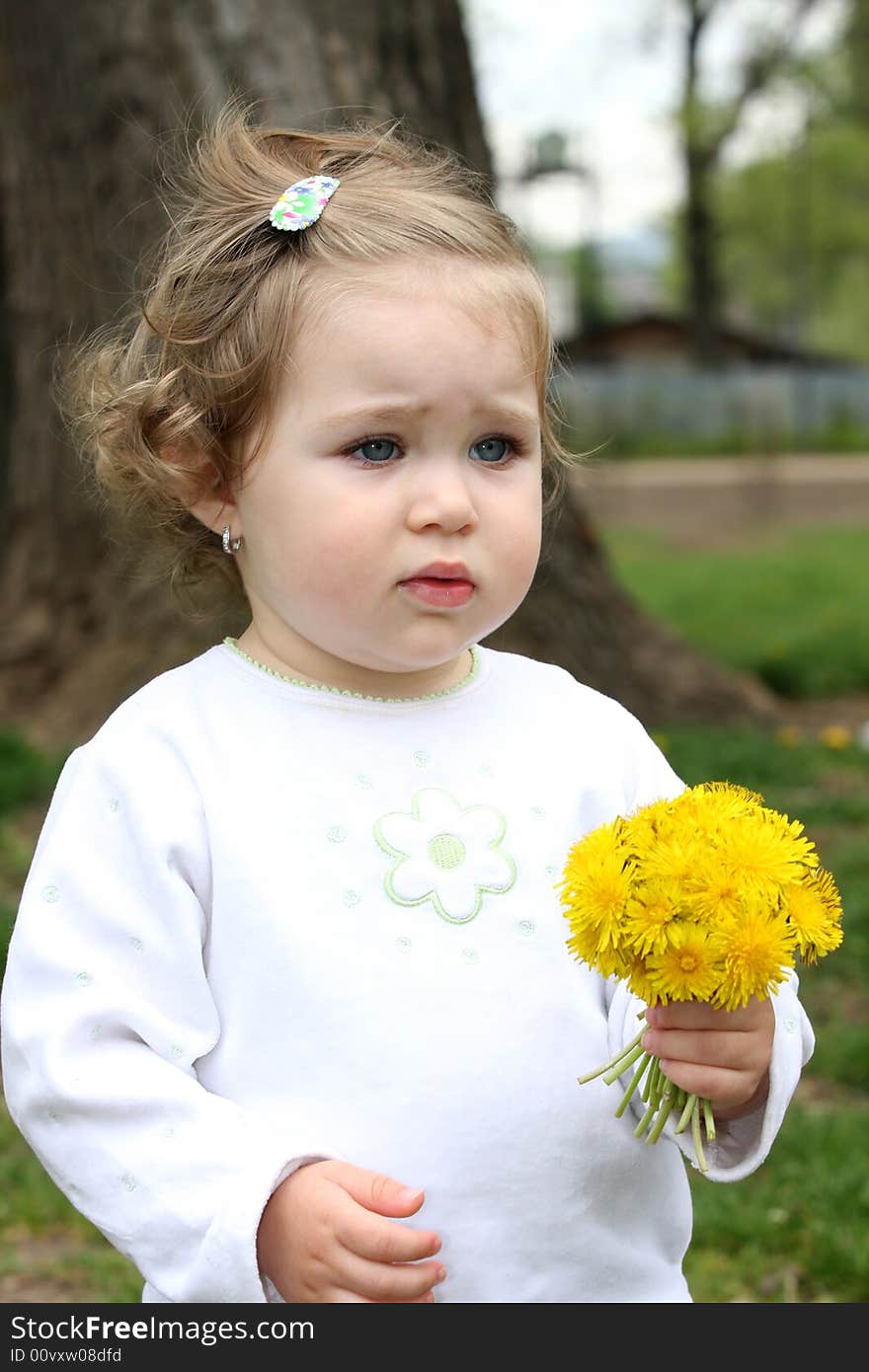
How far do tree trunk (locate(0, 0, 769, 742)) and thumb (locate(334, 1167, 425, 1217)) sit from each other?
2553mm

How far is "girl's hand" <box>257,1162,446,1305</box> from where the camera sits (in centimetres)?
160

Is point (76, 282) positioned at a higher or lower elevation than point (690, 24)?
higher

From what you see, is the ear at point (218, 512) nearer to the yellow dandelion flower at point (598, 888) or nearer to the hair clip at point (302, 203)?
the hair clip at point (302, 203)

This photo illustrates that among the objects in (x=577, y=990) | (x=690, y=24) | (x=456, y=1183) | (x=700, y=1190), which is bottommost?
(x=690, y=24)

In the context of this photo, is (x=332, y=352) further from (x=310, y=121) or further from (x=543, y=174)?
(x=543, y=174)

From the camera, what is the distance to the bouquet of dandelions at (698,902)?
1.49m

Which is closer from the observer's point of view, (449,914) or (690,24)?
(449,914)

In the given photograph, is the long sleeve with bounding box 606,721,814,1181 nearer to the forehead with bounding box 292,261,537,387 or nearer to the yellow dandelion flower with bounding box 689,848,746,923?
the yellow dandelion flower with bounding box 689,848,746,923

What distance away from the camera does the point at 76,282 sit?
512cm

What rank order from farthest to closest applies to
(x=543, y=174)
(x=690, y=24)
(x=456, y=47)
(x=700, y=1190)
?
(x=690, y=24)
(x=543, y=174)
(x=456, y=47)
(x=700, y=1190)

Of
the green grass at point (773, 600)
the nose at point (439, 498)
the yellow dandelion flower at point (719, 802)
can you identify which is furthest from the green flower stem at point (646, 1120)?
the green grass at point (773, 600)

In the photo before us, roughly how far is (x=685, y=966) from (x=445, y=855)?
15.2 inches

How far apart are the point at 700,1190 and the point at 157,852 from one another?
186 centimetres

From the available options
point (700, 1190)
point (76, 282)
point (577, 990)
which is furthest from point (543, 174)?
point (577, 990)
